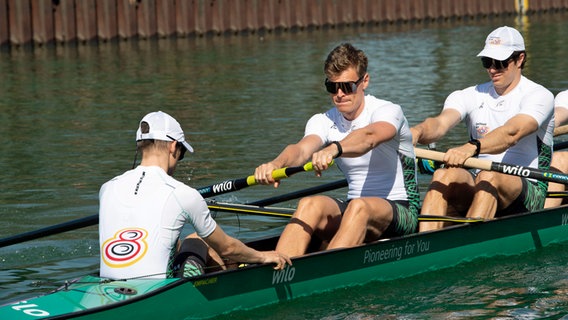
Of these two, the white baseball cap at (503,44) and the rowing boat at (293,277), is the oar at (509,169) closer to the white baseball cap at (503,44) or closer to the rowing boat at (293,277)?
the rowing boat at (293,277)

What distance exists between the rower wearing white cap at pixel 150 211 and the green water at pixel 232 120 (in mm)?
1231

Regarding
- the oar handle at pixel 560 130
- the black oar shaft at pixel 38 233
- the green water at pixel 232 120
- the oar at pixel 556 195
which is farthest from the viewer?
the oar handle at pixel 560 130

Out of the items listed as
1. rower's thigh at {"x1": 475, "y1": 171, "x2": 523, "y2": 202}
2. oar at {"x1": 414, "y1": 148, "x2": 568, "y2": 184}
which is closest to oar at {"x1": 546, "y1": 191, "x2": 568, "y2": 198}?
rower's thigh at {"x1": 475, "y1": 171, "x2": 523, "y2": 202}

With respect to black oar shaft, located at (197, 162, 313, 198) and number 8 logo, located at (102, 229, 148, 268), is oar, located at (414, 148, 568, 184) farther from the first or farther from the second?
number 8 logo, located at (102, 229, 148, 268)

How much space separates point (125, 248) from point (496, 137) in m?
3.99

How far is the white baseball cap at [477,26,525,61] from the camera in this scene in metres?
10.4

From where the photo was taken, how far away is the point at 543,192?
34.7ft

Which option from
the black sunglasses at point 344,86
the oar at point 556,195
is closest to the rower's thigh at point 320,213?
the black sunglasses at point 344,86

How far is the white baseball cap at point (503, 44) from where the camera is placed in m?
10.4

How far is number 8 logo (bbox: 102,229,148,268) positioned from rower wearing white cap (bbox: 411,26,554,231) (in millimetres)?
3247

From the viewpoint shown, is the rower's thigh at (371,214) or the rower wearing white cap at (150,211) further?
the rower's thigh at (371,214)

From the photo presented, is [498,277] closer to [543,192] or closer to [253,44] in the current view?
[543,192]

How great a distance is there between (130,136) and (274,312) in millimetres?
9746

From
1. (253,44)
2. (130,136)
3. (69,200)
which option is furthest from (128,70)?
(69,200)
